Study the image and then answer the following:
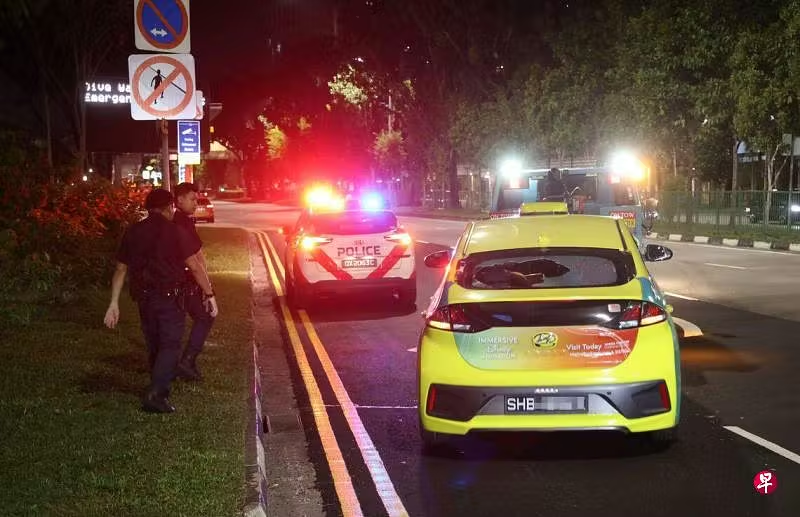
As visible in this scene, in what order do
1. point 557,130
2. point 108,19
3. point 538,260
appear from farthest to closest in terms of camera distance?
point 557,130, point 108,19, point 538,260

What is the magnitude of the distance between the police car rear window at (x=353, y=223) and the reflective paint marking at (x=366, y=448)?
12.5 feet

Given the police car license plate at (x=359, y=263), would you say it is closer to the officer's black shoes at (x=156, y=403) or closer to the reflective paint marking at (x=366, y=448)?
the reflective paint marking at (x=366, y=448)

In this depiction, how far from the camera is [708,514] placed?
17.1 feet

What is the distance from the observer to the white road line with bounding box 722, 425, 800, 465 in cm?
629

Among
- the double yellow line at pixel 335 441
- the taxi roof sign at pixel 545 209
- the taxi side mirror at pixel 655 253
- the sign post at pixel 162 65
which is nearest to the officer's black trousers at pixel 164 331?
the double yellow line at pixel 335 441

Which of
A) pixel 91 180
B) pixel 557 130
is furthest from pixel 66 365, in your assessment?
pixel 557 130

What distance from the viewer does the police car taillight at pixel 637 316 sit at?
5926 millimetres

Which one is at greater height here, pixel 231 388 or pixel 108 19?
pixel 108 19

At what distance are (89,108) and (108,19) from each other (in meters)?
10.5

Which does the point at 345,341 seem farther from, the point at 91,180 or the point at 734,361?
the point at 91,180

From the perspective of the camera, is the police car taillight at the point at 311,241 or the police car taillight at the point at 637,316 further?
the police car taillight at the point at 311,241

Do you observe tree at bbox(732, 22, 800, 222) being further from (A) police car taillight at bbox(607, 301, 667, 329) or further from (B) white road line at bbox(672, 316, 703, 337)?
(A) police car taillight at bbox(607, 301, 667, 329)

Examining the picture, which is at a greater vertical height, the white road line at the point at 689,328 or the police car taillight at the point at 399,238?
the police car taillight at the point at 399,238

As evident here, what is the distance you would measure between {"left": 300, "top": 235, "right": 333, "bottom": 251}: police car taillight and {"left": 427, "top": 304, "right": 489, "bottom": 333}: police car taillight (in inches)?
318
